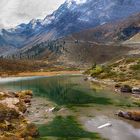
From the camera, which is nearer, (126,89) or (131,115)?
(131,115)

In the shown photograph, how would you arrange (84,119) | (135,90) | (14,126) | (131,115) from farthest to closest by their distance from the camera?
(135,90), (84,119), (131,115), (14,126)

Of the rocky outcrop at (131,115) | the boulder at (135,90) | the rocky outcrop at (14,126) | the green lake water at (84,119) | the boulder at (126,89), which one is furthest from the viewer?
the boulder at (126,89)

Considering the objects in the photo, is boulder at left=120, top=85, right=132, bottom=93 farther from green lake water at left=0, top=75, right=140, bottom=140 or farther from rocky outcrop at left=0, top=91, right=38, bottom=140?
rocky outcrop at left=0, top=91, right=38, bottom=140

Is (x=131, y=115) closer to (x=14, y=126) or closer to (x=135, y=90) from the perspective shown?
(x=14, y=126)

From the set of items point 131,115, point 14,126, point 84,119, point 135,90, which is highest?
point 14,126

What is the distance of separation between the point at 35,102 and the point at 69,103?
915 cm

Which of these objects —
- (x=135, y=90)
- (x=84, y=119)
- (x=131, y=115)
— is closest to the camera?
(x=131, y=115)

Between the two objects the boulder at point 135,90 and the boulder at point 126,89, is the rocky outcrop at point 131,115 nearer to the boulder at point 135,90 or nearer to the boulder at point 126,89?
the boulder at point 135,90

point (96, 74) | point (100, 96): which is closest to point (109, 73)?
point (96, 74)

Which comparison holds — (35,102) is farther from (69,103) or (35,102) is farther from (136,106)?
Result: (136,106)

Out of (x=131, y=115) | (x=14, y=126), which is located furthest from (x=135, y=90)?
(x=14, y=126)

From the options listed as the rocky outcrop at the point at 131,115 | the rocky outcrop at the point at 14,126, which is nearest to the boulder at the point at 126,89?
the rocky outcrop at the point at 131,115

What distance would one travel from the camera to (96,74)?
187125 mm

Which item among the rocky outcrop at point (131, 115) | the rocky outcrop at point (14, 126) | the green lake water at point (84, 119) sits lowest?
the green lake water at point (84, 119)
